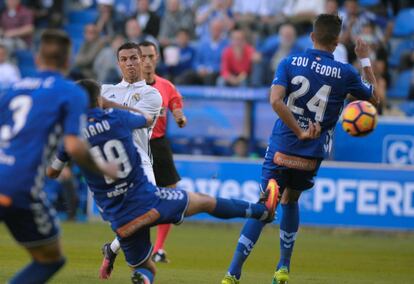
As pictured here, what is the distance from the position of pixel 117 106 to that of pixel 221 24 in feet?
37.7

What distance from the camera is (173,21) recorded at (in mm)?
20812

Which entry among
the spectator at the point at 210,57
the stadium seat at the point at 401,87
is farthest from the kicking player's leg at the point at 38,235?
the stadium seat at the point at 401,87

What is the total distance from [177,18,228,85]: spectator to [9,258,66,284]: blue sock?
12211mm

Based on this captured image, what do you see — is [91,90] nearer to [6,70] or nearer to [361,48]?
[361,48]

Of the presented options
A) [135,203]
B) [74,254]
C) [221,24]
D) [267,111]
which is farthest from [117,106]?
[221,24]

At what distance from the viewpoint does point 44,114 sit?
6.67 metres

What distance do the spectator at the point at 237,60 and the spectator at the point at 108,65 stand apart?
2.10m

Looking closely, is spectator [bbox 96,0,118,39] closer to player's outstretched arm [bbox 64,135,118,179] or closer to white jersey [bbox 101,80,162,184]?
white jersey [bbox 101,80,162,184]

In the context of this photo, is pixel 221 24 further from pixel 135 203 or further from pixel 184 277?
pixel 135 203

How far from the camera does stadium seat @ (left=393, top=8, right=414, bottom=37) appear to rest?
66.2ft

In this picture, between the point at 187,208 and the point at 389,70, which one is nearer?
the point at 187,208

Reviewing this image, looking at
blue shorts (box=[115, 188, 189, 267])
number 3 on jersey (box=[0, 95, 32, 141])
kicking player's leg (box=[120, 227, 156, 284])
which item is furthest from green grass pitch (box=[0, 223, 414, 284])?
number 3 on jersey (box=[0, 95, 32, 141])

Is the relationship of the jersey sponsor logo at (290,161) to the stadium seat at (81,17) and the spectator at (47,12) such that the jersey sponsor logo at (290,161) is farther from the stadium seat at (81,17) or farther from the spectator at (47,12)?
the stadium seat at (81,17)

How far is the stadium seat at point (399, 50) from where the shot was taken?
787 inches
